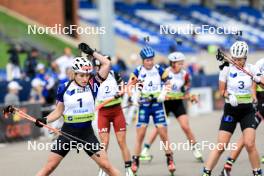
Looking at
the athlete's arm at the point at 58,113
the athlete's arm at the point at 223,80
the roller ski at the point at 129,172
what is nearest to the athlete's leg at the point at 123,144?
the roller ski at the point at 129,172

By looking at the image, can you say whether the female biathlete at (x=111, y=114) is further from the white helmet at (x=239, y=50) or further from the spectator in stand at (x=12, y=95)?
the spectator in stand at (x=12, y=95)

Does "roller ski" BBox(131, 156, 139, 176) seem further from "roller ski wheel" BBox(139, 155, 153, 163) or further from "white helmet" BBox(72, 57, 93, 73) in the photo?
"white helmet" BBox(72, 57, 93, 73)

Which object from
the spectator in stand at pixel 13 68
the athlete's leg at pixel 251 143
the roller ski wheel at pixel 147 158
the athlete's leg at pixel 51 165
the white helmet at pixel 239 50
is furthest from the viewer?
the spectator in stand at pixel 13 68

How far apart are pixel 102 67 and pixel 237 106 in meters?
2.15

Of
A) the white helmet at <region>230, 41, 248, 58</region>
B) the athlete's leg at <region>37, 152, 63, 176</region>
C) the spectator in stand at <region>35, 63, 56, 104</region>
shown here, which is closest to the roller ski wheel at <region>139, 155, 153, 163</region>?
the white helmet at <region>230, 41, 248, 58</region>

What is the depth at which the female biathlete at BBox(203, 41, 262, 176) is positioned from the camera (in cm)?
1084

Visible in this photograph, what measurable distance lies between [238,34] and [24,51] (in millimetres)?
16341

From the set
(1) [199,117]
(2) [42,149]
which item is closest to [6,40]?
(1) [199,117]

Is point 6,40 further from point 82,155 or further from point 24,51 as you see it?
point 82,155

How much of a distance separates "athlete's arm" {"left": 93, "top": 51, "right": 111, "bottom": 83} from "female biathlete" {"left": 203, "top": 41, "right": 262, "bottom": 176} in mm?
1817

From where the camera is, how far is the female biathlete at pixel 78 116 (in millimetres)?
9656

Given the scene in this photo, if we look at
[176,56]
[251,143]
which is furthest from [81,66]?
[176,56]

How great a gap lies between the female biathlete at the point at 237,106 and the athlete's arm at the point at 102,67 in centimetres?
182

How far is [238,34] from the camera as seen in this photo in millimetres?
11516
